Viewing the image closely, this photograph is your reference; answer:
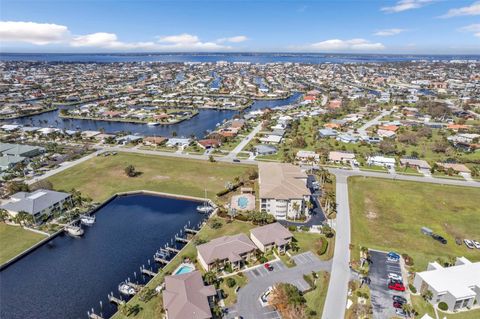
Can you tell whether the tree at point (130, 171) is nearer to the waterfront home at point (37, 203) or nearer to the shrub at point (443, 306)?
the waterfront home at point (37, 203)

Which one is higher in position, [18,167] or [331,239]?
[18,167]

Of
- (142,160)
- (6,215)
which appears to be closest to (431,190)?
(142,160)

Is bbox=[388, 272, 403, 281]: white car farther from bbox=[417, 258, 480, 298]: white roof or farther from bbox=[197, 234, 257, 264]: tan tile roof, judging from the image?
bbox=[197, 234, 257, 264]: tan tile roof

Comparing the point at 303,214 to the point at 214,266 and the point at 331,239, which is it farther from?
the point at 214,266

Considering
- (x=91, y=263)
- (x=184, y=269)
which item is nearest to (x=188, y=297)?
(x=184, y=269)

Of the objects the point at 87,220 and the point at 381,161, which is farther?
the point at 381,161

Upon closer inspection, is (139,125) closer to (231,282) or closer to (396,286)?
(231,282)

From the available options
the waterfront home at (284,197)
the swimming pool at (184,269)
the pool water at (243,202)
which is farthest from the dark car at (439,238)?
the swimming pool at (184,269)
